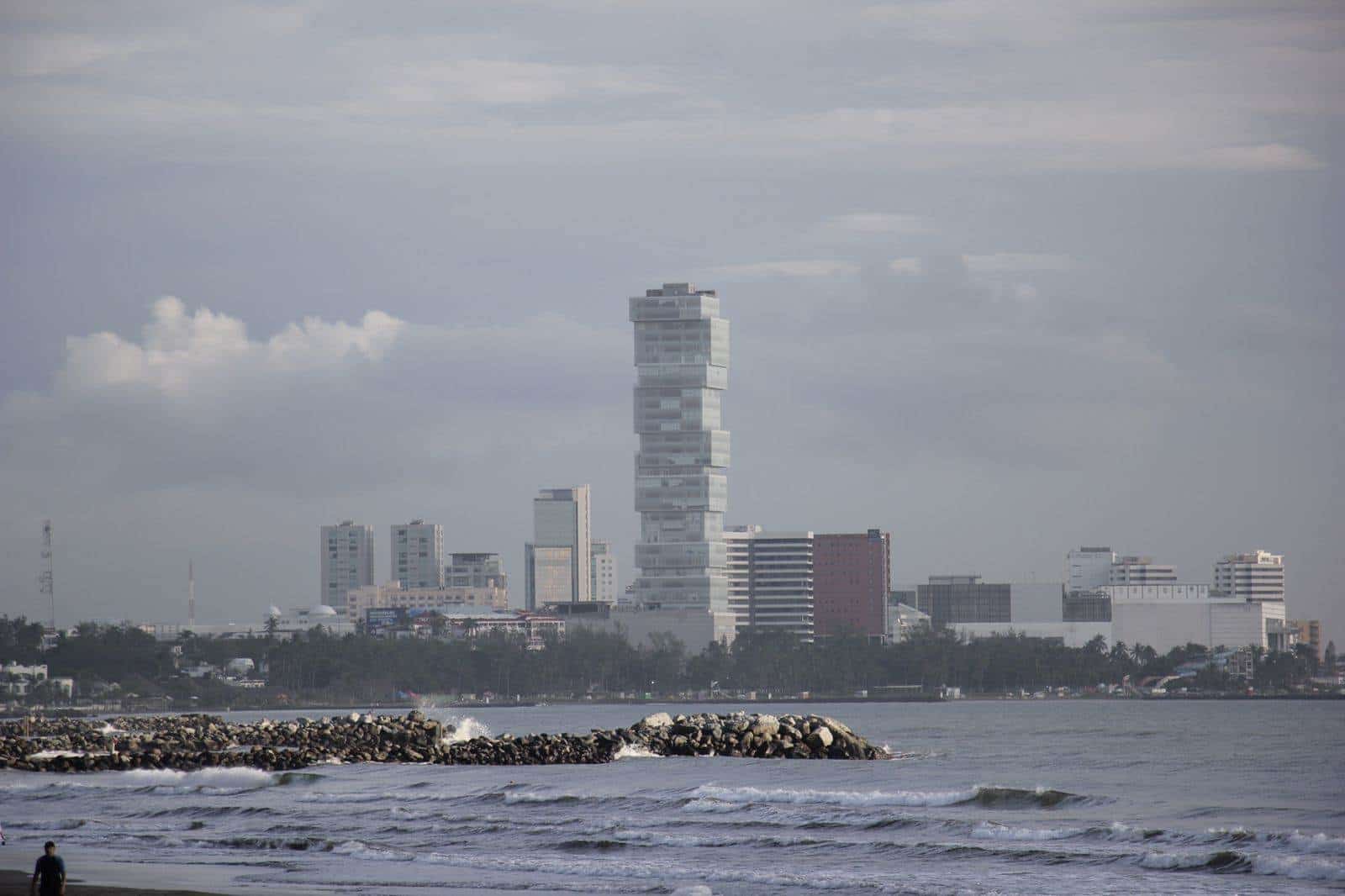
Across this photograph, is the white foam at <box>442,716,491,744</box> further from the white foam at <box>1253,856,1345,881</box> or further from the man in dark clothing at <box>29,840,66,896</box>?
the man in dark clothing at <box>29,840,66,896</box>

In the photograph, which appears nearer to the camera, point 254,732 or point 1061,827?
point 1061,827

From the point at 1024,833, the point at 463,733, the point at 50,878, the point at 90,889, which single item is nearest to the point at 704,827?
the point at 1024,833

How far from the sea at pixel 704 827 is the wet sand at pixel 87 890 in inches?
28.7

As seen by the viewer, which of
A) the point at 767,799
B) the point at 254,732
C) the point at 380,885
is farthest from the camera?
the point at 254,732

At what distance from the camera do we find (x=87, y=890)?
1433 inches

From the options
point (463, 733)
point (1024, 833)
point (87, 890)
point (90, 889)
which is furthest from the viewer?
point (463, 733)

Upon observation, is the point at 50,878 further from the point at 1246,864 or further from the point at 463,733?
the point at 463,733

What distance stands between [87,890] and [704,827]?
16753 mm

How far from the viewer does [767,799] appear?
53.6m

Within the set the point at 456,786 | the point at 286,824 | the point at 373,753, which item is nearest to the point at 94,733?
the point at 373,753

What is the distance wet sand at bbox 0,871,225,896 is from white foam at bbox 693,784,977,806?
1970 cm

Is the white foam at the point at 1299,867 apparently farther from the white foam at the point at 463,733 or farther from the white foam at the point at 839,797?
the white foam at the point at 463,733

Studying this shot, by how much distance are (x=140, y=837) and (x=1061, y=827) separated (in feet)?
72.7

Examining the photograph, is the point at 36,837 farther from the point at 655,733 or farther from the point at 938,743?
the point at 938,743
